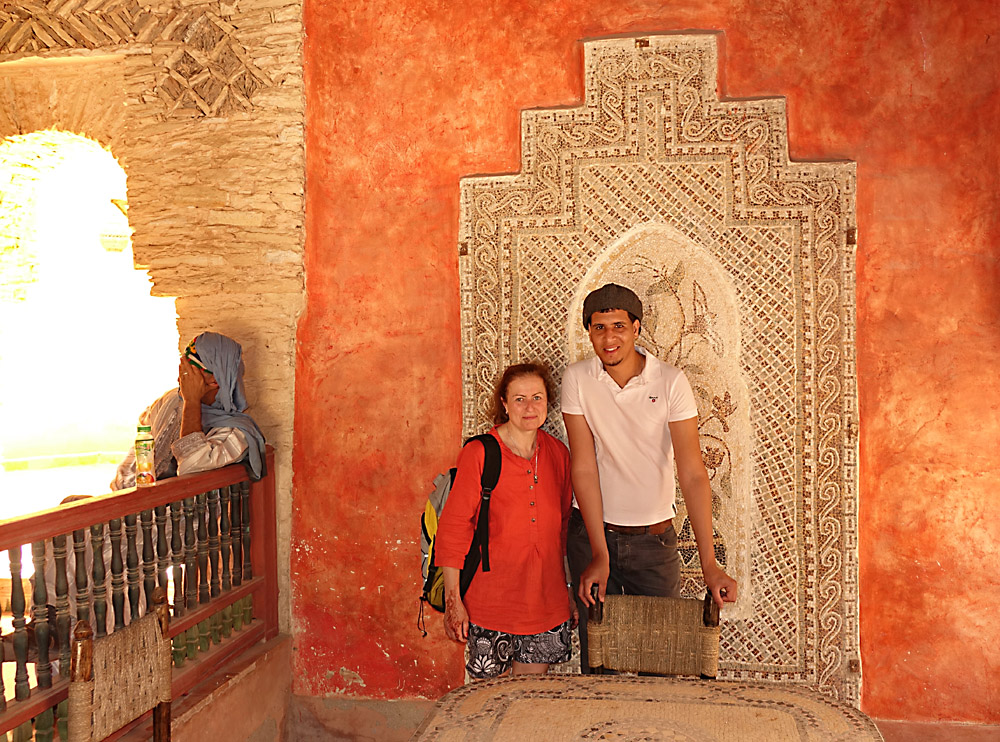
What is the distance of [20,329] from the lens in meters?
9.82

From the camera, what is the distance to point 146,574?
292 cm

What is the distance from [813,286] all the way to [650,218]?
0.77m

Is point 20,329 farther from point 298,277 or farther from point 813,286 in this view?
point 813,286

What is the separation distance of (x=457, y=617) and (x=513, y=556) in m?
0.30

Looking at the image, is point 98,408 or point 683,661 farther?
point 98,408

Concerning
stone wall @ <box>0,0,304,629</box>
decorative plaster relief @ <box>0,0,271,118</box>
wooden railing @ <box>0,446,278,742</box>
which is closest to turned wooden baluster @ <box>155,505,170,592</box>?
wooden railing @ <box>0,446,278,742</box>

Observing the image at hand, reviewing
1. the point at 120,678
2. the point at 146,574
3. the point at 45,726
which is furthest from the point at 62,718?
the point at 146,574

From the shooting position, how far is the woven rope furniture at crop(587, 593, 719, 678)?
258 cm

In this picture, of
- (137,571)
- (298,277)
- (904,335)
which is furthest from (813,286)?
(137,571)

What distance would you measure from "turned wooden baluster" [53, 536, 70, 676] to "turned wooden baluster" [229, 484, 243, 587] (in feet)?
3.21

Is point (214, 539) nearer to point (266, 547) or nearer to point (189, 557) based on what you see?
point (189, 557)

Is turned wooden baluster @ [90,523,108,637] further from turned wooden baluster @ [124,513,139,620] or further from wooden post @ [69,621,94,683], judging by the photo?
wooden post @ [69,621,94,683]

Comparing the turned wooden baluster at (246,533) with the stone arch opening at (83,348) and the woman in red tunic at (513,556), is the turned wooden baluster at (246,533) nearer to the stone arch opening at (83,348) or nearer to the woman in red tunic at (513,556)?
the woman in red tunic at (513,556)

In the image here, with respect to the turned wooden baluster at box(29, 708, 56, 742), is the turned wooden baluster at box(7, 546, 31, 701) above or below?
above
